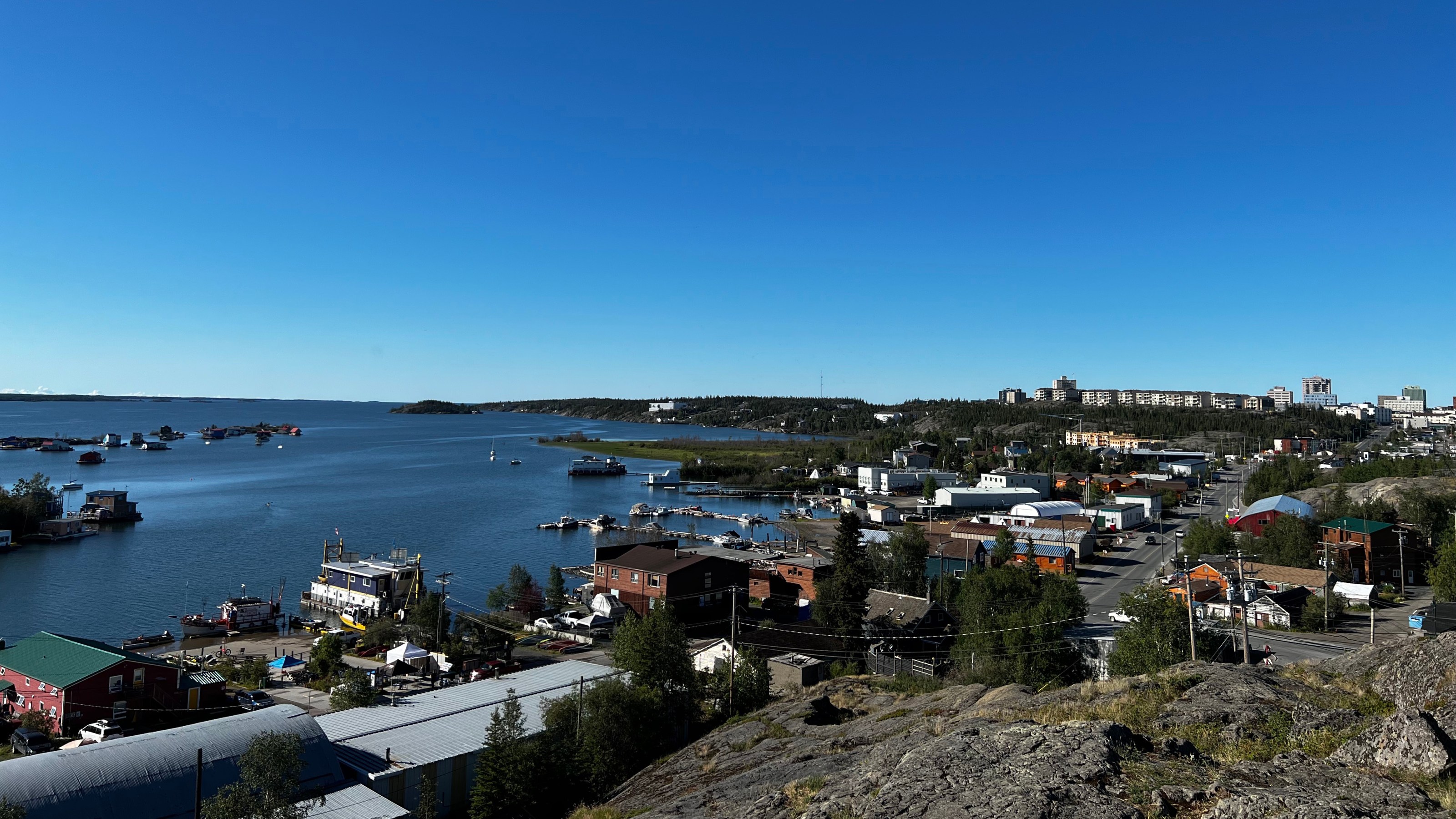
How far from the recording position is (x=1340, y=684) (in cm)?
529

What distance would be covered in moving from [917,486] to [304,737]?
48942 mm

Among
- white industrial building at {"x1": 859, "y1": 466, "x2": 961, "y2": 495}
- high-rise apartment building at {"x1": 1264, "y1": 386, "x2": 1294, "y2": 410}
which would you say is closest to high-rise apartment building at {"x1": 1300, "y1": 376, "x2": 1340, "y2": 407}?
high-rise apartment building at {"x1": 1264, "y1": 386, "x2": 1294, "y2": 410}

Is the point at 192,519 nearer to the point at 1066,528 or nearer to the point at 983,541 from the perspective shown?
the point at 983,541

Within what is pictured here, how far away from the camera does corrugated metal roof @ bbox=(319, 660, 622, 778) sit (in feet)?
32.7

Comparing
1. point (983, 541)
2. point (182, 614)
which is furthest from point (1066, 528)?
point (182, 614)

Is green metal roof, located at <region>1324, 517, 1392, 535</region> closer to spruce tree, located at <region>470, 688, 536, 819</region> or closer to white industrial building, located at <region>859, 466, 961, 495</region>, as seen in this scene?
spruce tree, located at <region>470, 688, 536, 819</region>

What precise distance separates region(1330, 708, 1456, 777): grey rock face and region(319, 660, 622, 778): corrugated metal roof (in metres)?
9.39

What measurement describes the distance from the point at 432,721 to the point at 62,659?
7.10m

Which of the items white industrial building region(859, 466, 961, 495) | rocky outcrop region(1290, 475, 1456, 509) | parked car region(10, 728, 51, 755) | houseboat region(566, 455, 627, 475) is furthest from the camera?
houseboat region(566, 455, 627, 475)

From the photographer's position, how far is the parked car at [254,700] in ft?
43.7

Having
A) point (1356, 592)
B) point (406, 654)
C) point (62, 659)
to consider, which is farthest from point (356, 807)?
point (1356, 592)

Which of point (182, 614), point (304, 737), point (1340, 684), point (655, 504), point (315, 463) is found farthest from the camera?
point (315, 463)

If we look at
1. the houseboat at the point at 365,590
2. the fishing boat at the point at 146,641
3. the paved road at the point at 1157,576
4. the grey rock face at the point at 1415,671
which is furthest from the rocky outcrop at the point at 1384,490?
the fishing boat at the point at 146,641

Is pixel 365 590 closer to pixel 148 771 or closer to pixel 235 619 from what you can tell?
pixel 235 619
